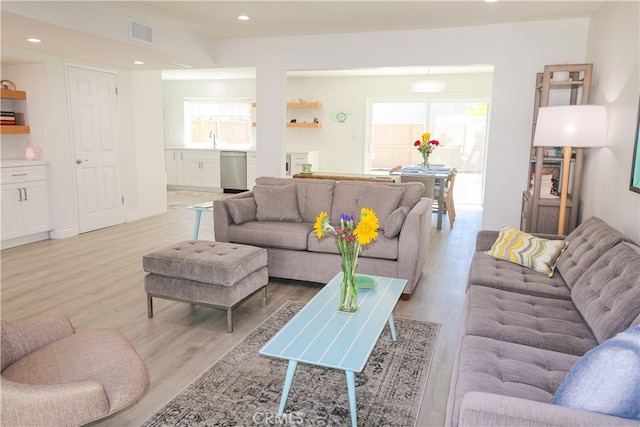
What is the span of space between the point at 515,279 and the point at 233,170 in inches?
297

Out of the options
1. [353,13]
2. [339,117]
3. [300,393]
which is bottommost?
[300,393]

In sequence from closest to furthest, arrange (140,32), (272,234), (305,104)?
(272,234) < (140,32) < (305,104)

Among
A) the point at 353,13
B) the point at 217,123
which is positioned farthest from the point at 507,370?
the point at 217,123

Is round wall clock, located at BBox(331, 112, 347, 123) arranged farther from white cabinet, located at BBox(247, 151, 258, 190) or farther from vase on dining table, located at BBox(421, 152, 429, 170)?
vase on dining table, located at BBox(421, 152, 429, 170)

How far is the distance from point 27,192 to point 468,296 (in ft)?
16.6

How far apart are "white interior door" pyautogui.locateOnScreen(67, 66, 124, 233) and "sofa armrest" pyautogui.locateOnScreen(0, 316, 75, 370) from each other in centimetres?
441

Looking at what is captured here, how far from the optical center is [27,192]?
17.5ft

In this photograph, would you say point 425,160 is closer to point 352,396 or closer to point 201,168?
point 201,168

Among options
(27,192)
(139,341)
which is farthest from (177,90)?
(139,341)

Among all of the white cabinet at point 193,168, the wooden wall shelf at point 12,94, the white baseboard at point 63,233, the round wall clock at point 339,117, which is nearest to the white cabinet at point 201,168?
the white cabinet at point 193,168

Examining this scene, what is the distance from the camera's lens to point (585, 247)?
2746 millimetres

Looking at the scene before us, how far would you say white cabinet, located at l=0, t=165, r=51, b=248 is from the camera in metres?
5.09

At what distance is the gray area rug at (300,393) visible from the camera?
7.14 ft

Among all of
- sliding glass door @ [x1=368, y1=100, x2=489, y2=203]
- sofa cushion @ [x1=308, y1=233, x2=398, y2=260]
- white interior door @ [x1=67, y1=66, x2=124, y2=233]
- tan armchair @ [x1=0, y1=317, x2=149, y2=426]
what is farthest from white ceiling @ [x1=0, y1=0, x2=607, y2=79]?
sliding glass door @ [x1=368, y1=100, x2=489, y2=203]
